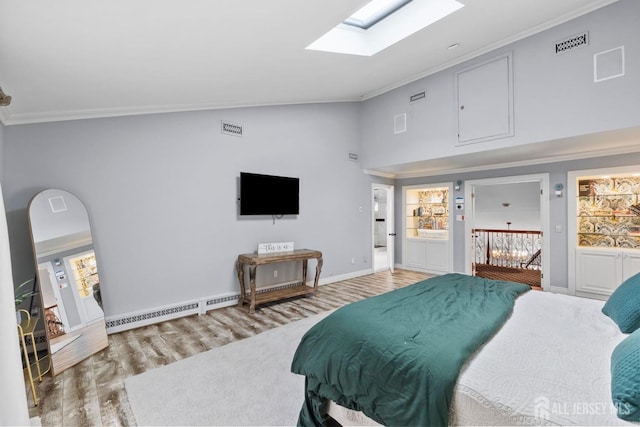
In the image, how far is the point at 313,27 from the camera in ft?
8.52

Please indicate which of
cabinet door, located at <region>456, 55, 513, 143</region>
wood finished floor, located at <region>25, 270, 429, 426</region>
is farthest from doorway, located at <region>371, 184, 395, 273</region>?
cabinet door, located at <region>456, 55, 513, 143</region>

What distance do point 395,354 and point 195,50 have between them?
2.69 m

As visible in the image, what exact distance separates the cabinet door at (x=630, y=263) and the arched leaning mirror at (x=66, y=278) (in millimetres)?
6669

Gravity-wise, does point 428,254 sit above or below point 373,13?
below

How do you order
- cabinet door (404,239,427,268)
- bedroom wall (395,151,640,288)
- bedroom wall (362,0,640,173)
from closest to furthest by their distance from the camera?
1. bedroom wall (362,0,640,173)
2. bedroom wall (395,151,640,288)
3. cabinet door (404,239,427,268)

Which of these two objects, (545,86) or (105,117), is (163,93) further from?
(545,86)

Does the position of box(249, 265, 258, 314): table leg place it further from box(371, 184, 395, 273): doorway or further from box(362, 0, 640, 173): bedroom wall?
box(362, 0, 640, 173): bedroom wall

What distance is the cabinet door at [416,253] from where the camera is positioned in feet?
21.4

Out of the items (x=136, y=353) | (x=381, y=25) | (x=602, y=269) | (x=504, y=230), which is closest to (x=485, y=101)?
(x=381, y=25)

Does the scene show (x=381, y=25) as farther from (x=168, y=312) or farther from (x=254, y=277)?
(x=168, y=312)

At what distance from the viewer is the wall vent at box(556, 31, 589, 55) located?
3443 millimetres

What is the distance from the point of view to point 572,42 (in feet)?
11.6

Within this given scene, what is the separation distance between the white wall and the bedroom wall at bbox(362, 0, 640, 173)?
4.90 m

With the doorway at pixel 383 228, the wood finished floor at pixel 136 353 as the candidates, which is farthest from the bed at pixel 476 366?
the doorway at pixel 383 228
